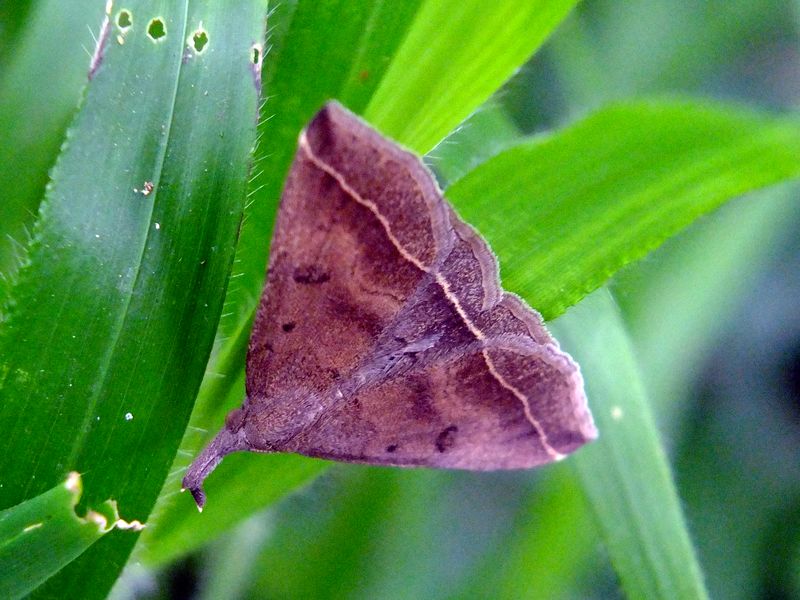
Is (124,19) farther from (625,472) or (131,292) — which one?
(625,472)

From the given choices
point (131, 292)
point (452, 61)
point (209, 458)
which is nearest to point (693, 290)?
point (452, 61)

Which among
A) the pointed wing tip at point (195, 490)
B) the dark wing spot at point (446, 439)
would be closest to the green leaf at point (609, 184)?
the dark wing spot at point (446, 439)

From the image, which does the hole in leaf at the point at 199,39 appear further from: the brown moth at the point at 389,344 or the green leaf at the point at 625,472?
the green leaf at the point at 625,472

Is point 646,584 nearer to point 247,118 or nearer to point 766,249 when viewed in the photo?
point 247,118

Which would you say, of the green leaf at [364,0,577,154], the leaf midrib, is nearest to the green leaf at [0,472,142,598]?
the leaf midrib

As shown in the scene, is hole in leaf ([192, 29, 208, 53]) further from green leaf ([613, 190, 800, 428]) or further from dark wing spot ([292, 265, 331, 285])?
green leaf ([613, 190, 800, 428])

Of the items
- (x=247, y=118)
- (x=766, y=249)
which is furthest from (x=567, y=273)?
(x=766, y=249)
